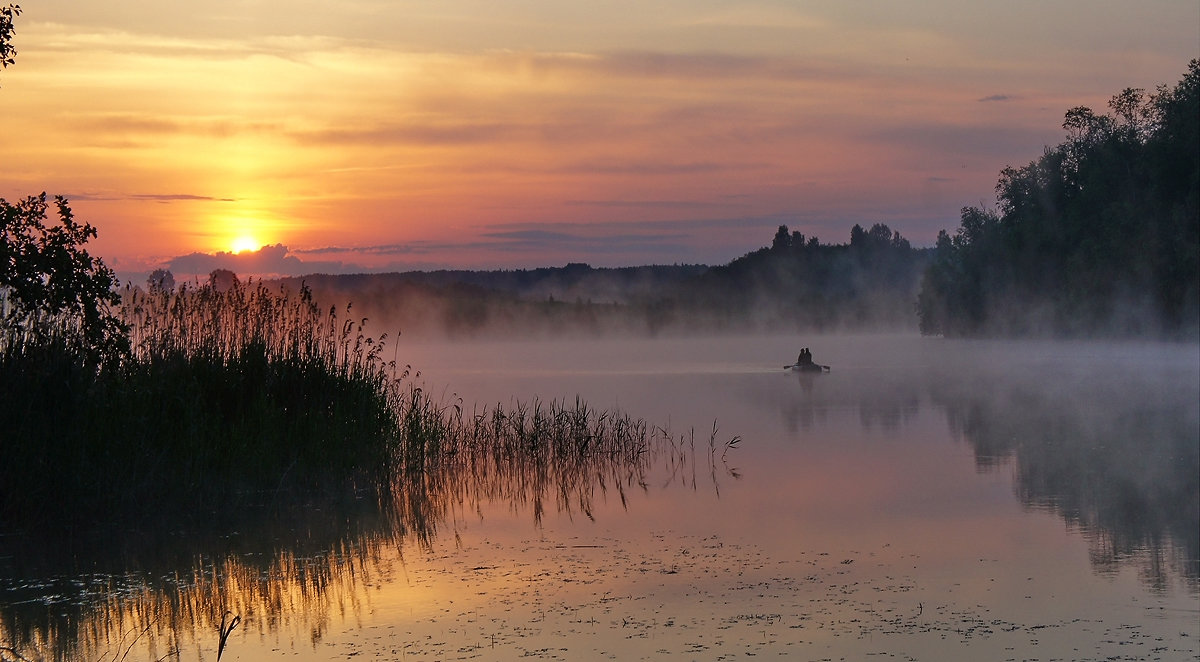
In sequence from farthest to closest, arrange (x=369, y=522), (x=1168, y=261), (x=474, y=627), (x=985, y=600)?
(x=1168, y=261), (x=369, y=522), (x=985, y=600), (x=474, y=627)

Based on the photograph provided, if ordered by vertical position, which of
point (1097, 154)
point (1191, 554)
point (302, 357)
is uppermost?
point (1097, 154)

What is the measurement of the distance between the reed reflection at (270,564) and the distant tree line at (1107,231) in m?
52.0

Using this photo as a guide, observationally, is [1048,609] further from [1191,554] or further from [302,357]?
[302,357]

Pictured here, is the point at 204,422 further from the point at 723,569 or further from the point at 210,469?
the point at 723,569

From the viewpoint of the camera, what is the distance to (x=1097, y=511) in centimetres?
1540

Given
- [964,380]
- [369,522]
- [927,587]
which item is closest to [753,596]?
[927,587]

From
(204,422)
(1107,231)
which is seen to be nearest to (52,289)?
(204,422)

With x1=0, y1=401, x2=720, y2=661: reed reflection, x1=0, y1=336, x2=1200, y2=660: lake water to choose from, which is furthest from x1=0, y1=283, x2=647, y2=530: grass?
x1=0, y1=336, x2=1200, y2=660: lake water

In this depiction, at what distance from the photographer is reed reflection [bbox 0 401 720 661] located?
9.93 metres

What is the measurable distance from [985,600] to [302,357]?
1071 centimetres

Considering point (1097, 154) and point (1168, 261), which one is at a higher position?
point (1097, 154)

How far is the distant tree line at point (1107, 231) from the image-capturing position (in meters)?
64.4

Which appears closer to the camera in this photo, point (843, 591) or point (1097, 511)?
point (843, 591)

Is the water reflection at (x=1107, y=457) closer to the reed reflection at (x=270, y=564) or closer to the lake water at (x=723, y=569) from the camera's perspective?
the lake water at (x=723, y=569)
